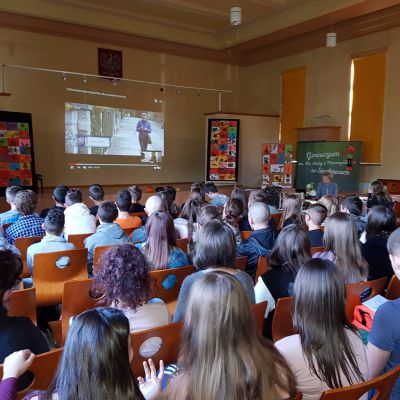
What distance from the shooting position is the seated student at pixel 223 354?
1160 mm

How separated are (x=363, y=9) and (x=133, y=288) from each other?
833cm

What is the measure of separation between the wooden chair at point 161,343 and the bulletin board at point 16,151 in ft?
25.9

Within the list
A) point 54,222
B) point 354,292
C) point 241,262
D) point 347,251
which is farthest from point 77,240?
point 354,292

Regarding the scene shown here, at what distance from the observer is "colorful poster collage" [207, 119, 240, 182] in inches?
432

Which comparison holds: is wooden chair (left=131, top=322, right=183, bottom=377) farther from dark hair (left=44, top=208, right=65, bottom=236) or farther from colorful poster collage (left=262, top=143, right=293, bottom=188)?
colorful poster collage (left=262, top=143, right=293, bottom=188)

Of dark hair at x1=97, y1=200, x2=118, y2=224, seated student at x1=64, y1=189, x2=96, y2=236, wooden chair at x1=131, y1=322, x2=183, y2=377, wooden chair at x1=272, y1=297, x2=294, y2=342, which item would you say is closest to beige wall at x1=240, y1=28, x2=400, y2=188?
seated student at x1=64, y1=189, x2=96, y2=236

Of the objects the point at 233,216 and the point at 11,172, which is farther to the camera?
the point at 11,172

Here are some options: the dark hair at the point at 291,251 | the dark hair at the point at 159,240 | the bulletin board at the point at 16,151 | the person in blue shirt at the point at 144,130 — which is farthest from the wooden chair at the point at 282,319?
the person in blue shirt at the point at 144,130

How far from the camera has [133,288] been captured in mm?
1960

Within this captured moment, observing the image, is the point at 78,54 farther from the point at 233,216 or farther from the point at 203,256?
the point at 203,256

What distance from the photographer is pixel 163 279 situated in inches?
103

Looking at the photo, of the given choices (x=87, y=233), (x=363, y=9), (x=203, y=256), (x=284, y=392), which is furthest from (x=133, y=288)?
(x=363, y=9)

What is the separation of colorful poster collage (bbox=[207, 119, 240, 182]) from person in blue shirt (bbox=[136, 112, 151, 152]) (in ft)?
5.53

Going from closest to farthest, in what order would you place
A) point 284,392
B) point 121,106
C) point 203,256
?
point 284,392 → point 203,256 → point 121,106
